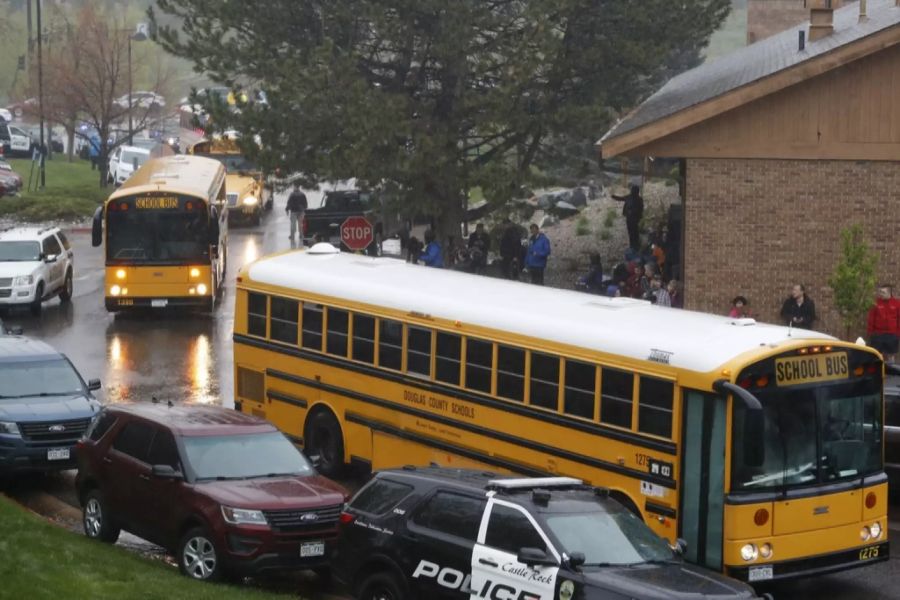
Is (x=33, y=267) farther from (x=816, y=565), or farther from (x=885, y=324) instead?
(x=816, y=565)

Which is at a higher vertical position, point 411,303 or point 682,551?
point 411,303

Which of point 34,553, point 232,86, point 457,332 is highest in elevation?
point 232,86

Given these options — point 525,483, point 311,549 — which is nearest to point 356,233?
point 311,549

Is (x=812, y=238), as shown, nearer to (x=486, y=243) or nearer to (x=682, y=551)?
(x=486, y=243)

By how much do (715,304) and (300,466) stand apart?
44.5ft

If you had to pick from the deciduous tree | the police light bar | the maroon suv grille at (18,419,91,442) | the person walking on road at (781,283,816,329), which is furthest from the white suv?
the police light bar

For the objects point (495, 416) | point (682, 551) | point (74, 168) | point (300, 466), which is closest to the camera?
point (682, 551)

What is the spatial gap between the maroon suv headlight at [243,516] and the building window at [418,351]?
13.7ft

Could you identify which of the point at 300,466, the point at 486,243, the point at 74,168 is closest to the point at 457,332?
the point at 300,466

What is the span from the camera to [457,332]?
17.6 metres

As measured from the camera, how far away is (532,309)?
16984 millimetres

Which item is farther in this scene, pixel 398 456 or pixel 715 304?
pixel 715 304

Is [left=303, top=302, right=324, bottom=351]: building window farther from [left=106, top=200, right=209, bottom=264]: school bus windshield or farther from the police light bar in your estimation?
[left=106, top=200, right=209, bottom=264]: school bus windshield

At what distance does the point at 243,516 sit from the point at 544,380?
3.72 m
